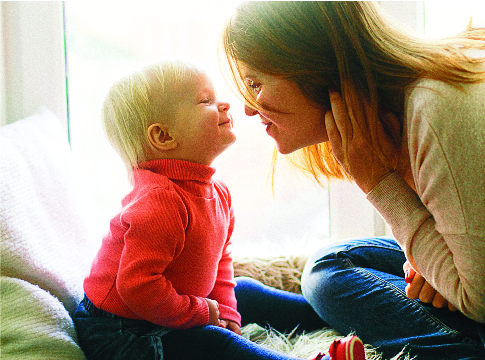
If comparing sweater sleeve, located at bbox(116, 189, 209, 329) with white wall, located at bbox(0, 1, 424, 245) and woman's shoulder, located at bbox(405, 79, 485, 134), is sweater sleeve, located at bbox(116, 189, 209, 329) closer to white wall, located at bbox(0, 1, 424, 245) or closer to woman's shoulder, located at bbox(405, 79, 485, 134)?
woman's shoulder, located at bbox(405, 79, 485, 134)

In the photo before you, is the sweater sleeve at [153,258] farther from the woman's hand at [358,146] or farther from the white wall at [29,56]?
the white wall at [29,56]

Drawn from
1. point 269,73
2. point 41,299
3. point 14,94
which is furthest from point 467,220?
point 14,94

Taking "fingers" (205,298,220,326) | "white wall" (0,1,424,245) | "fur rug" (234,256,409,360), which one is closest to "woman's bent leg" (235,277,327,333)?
"fur rug" (234,256,409,360)

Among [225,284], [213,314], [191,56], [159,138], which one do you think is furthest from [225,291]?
[191,56]

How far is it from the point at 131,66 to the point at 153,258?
0.78 m

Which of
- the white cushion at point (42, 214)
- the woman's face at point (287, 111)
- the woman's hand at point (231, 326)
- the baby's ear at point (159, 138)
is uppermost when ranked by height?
the woman's face at point (287, 111)

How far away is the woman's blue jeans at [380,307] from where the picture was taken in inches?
31.4

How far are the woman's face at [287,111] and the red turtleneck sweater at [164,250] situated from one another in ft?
0.59

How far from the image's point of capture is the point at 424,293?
2.81 feet

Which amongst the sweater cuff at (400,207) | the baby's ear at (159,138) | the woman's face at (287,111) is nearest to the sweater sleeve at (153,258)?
the baby's ear at (159,138)

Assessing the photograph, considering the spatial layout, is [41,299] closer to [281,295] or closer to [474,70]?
[281,295]

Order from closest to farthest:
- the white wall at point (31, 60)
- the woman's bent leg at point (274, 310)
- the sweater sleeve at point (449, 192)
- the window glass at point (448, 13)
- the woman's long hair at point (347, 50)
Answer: the sweater sleeve at point (449, 192), the woman's long hair at point (347, 50), the woman's bent leg at point (274, 310), the white wall at point (31, 60), the window glass at point (448, 13)

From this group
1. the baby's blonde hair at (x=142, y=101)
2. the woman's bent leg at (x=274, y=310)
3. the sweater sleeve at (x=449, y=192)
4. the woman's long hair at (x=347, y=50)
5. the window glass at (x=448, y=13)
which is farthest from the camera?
the window glass at (x=448, y=13)

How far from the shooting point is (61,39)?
126cm
